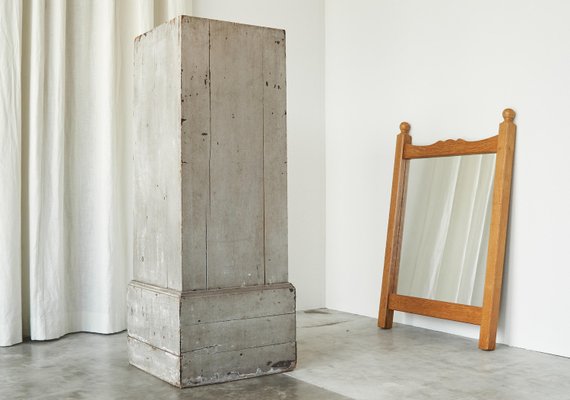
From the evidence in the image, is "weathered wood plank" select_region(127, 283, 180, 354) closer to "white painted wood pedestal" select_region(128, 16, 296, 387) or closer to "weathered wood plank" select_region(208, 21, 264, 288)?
"white painted wood pedestal" select_region(128, 16, 296, 387)

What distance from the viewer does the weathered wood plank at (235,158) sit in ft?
9.30

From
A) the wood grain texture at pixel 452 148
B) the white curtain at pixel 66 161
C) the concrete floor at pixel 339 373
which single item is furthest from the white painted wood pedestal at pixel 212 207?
the wood grain texture at pixel 452 148

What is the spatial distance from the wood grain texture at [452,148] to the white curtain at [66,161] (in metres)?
1.57

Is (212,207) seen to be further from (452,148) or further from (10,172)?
(452,148)

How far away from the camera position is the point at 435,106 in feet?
13.0

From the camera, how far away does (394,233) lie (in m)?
3.99

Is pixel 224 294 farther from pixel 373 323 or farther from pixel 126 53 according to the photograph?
pixel 126 53

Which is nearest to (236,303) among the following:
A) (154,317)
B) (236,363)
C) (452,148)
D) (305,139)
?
(236,363)

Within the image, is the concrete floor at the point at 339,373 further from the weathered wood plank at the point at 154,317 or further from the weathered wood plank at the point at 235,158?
the weathered wood plank at the point at 235,158

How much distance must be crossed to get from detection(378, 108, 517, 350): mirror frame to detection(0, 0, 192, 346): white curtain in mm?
1485

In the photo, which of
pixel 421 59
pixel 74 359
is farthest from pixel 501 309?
pixel 74 359

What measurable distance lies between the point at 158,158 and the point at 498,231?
169 centimetres

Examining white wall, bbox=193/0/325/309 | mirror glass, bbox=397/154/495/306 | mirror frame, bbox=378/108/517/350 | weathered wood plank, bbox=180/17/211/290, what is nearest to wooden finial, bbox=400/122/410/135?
mirror frame, bbox=378/108/517/350

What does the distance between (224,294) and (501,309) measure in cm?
154
